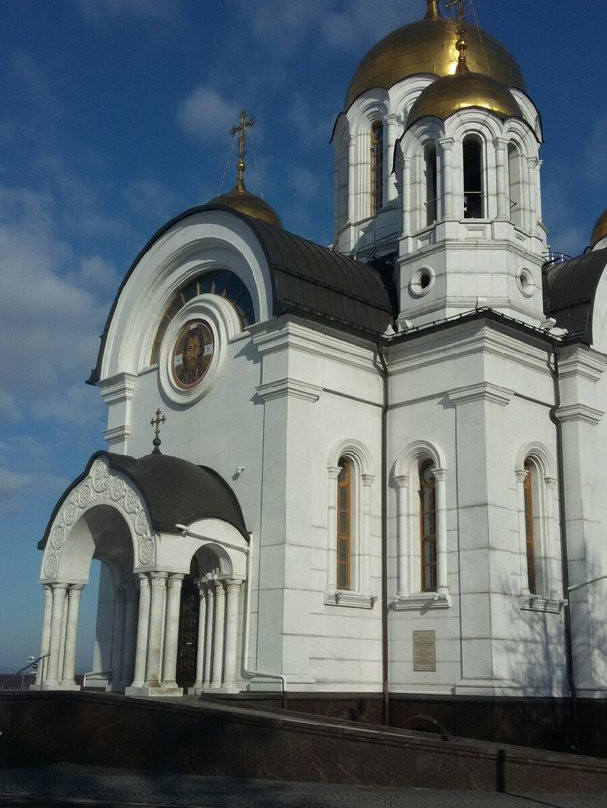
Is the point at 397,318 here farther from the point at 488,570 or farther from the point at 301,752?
the point at 301,752

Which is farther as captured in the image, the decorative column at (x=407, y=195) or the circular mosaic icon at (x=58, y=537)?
the decorative column at (x=407, y=195)

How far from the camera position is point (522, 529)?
17031mm

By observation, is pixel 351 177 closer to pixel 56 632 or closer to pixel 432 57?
pixel 432 57

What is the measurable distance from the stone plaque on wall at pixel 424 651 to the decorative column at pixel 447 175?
304 inches

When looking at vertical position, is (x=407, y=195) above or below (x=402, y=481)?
above

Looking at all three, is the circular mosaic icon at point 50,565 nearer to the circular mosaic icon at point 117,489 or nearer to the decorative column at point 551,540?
the circular mosaic icon at point 117,489

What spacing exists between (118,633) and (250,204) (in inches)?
481

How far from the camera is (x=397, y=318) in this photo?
19.3 metres

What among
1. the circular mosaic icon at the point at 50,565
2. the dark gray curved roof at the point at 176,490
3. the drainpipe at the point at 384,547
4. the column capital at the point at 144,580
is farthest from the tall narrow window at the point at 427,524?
the circular mosaic icon at the point at 50,565

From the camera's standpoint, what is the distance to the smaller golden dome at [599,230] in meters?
25.2

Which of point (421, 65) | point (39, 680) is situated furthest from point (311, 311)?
point (421, 65)

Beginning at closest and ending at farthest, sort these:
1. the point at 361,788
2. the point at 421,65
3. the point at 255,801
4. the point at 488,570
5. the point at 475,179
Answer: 1. the point at 255,801
2. the point at 361,788
3. the point at 488,570
4. the point at 475,179
5. the point at 421,65

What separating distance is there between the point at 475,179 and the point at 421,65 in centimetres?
468

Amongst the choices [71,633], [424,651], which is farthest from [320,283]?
[71,633]
